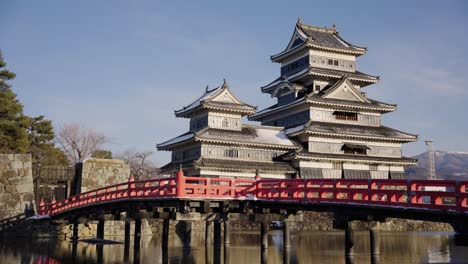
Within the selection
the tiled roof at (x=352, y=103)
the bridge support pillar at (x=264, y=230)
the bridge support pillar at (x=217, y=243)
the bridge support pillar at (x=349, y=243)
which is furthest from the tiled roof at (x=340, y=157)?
the bridge support pillar at (x=349, y=243)

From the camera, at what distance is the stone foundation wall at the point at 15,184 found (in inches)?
1383

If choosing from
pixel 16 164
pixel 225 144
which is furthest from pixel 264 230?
pixel 16 164

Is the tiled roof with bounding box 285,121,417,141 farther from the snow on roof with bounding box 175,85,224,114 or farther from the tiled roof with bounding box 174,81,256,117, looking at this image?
the snow on roof with bounding box 175,85,224,114

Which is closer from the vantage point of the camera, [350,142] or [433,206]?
[433,206]

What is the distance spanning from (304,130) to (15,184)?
24055 millimetres

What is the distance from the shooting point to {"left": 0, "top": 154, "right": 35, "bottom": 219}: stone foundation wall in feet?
115

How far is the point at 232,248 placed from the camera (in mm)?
31234

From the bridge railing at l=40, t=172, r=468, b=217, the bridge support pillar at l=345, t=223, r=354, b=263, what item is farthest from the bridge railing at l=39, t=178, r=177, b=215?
the bridge support pillar at l=345, t=223, r=354, b=263

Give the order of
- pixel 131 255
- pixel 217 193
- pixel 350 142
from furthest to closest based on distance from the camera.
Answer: pixel 350 142 < pixel 131 255 < pixel 217 193

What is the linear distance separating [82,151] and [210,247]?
38.2 meters

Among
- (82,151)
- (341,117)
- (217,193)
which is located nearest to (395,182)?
(217,193)

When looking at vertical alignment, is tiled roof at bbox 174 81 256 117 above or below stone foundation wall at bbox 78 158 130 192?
above

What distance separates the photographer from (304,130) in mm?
44906

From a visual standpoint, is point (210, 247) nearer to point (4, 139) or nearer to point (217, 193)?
point (217, 193)
